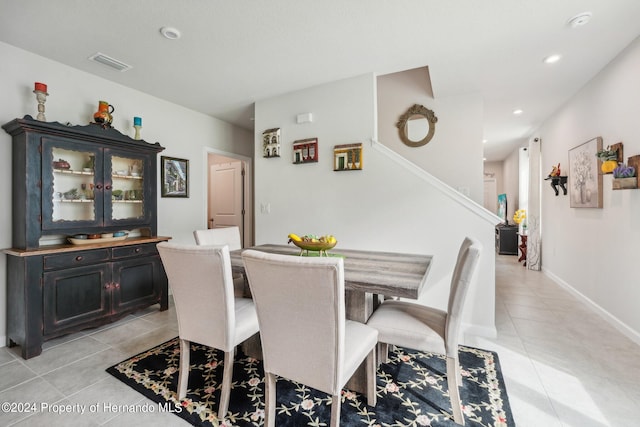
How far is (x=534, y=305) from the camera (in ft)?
10.7

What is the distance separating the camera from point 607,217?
2.84 metres

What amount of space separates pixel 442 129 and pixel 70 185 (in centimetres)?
408

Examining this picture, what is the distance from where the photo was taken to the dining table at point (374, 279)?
1.44 m

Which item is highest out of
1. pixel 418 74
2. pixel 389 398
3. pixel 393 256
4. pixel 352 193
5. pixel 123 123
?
pixel 418 74

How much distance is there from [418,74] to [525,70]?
1.12 meters

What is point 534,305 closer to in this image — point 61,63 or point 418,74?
point 418,74

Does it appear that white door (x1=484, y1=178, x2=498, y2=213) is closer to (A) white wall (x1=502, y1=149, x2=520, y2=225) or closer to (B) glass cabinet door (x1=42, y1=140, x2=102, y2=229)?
(A) white wall (x1=502, y1=149, x2=520, y2=225)

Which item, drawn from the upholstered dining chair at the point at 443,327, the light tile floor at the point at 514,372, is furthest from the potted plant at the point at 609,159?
the upholstered dining chair at the point at 443,327

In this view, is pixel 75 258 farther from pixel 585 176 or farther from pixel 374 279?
pixel 585 176

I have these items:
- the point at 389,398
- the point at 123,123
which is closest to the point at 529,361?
the point at 389,398

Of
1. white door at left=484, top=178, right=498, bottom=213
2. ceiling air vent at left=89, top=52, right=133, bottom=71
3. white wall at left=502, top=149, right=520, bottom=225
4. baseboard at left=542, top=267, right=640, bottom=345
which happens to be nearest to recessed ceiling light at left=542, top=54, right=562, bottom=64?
baseboard at left=542, top=267, right=640, bottom=345

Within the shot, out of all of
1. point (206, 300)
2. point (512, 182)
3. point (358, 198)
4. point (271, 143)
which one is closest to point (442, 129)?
point (358, 198)

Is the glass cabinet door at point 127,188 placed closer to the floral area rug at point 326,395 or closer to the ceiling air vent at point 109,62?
the ceiling air vent at point 109,62

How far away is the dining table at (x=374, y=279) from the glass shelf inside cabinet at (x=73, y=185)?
1.68 meters
